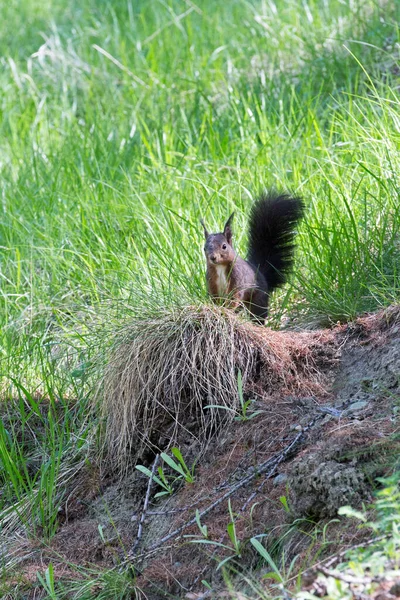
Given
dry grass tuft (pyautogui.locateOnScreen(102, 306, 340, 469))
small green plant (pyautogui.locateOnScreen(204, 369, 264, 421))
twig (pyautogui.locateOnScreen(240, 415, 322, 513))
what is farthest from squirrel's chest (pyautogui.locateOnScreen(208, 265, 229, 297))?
twig (pyautogui.locateOnScreen(240, 415, 322, 513))

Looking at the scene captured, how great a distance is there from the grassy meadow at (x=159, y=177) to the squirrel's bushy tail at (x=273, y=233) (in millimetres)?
102

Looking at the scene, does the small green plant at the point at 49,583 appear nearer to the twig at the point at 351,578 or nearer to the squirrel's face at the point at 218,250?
the twig at the point at 351,578

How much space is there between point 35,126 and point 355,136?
3.05m

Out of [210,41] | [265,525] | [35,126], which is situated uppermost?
[210,41]

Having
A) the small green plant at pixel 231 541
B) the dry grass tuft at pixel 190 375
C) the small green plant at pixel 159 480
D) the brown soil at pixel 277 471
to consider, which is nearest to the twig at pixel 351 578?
the brown soil at pixel 277 471

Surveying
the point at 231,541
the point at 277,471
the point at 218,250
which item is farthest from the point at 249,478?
the point at 218,250

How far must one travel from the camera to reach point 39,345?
4.37m

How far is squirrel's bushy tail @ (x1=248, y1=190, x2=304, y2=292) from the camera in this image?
14.0 ft

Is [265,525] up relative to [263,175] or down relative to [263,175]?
down

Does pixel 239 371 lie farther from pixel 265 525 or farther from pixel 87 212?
pixel 87 212

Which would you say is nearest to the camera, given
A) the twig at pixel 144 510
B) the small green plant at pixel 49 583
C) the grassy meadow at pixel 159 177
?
the small green plant at pixel 49 583

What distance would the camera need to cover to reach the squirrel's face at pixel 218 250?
412 centimetres

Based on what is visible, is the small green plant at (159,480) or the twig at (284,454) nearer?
the twig at (284,454)

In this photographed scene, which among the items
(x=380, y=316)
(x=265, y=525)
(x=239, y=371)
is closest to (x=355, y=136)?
(x=380, y=316)
